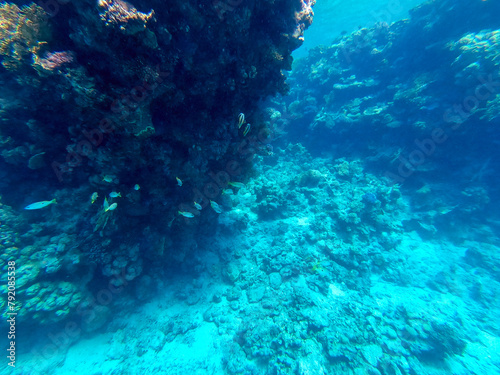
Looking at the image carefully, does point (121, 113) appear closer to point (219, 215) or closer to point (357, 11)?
point (219, 215)

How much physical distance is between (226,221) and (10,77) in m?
8.45

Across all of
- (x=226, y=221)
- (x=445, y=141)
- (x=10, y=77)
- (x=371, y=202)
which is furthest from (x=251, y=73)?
(x=445, y=141)


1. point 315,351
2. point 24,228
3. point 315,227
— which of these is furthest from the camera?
point 315,227

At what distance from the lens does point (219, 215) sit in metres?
10.6

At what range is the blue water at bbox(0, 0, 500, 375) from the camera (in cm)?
459

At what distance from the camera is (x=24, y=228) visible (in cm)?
562

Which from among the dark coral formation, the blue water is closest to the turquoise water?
the blue water

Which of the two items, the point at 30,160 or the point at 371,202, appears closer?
the point at 30,160

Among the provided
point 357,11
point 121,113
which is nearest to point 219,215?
point 121,113

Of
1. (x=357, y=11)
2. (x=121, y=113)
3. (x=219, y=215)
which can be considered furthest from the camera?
(x=357, y=11)

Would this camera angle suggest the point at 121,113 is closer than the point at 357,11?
Yes

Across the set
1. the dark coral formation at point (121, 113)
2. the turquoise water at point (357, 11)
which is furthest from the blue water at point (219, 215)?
the turquoise water at point (357, 11)

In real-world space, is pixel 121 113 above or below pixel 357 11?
below

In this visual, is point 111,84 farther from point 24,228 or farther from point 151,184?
point 24,228
